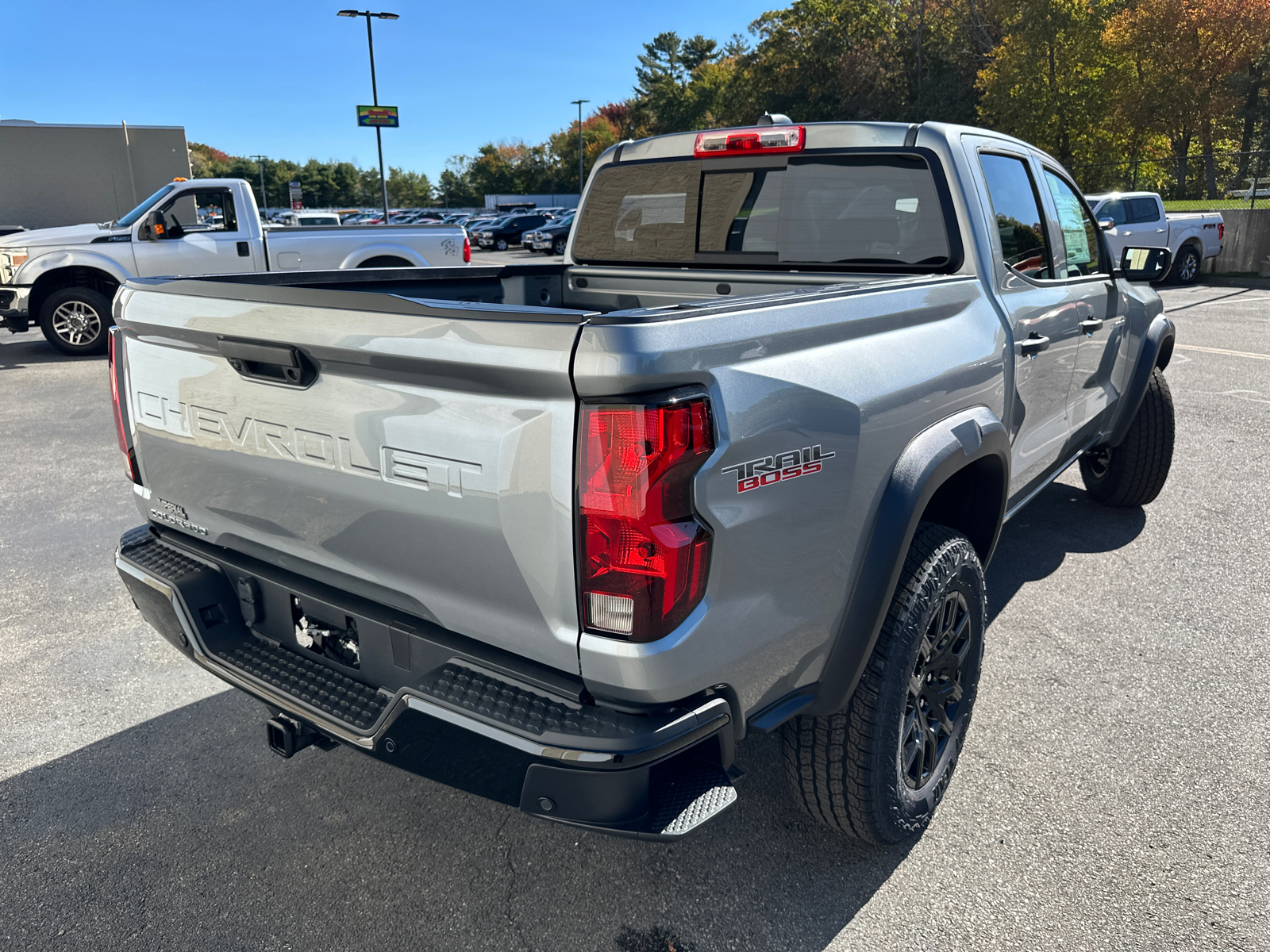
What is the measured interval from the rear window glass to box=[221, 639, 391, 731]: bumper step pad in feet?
7.40

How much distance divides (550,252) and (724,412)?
1413 inches

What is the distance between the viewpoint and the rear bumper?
5.62ft

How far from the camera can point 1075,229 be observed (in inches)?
158

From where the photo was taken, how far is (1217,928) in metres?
2.24

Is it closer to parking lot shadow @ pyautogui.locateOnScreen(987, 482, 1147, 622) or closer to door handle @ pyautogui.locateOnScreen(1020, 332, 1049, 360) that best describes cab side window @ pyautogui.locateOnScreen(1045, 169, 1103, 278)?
door handle @ pyautogui.locateOnScreen(1020, 332, 1049, 360)

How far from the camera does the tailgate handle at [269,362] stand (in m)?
2.04

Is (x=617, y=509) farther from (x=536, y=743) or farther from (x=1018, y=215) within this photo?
(x=1018, y=215)

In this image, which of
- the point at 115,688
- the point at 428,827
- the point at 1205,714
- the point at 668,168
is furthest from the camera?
the point at 668,168

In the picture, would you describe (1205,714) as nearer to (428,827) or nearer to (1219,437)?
(428,827)

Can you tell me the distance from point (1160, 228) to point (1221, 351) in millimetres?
7284

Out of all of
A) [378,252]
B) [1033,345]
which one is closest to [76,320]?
[378,252]

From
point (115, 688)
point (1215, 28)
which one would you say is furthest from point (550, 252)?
point (115, 688)

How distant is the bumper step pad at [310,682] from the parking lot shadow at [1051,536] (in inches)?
116

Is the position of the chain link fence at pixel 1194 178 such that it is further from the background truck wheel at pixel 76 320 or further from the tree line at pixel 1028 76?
the background truck wheel at pixel 76 320
